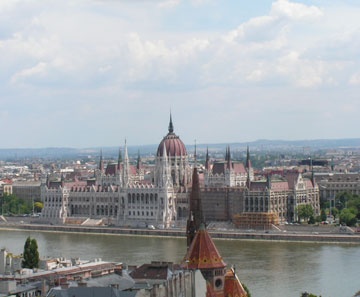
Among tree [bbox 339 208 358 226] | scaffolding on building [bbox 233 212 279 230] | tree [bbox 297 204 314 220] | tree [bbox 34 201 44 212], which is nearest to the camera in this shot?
tree [bbox 339 208 358 226]

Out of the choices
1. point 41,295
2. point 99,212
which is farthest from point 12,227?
point 41,295

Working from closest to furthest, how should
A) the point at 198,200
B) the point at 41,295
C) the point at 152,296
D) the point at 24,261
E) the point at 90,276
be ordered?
the point at 152,296, the point at 41,295, the point at 90,276, the point at 198,200, the point at 24,261

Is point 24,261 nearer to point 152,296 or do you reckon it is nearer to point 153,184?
point 152,296

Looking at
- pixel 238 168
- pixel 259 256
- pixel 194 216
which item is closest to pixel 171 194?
pixel 238 168

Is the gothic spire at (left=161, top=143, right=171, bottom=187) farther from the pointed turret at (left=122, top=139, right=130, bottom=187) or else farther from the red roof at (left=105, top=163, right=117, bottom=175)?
the red roof at (left=105, top=163, right=117, bottom=175)

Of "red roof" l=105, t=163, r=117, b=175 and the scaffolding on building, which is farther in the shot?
"red roof" l=105, t=163, r=117, b=175

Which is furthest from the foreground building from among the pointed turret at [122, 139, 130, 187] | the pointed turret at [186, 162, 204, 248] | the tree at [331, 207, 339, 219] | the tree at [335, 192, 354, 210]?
the pointed turret at [122, 139, 130, 187]

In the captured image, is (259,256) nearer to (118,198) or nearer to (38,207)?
(118,198)
